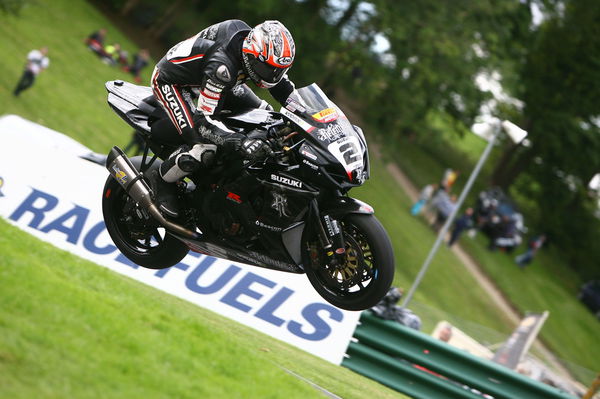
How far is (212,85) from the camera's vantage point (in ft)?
23.8

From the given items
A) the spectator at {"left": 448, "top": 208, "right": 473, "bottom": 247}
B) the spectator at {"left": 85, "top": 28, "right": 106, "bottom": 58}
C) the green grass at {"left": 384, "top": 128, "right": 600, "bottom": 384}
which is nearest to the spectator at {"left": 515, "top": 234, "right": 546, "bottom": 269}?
the green grass at {"left": 384, "top": 128, "right": 600, "bottom": 384}

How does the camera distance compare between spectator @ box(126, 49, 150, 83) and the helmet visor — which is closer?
the helmet visor

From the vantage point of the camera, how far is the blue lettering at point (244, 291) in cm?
1088

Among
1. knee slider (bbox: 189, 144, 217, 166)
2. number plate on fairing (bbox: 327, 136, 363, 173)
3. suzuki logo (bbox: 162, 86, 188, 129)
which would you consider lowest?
knee slider (bbox: 189, 144, 217, 166)

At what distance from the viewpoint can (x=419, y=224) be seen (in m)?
A: 32.5

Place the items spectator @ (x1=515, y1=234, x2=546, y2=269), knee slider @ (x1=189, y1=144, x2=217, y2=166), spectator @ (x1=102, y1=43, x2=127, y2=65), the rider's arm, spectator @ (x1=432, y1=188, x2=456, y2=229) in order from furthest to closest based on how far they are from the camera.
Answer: spectator @ (x1=515, y1=234, x2=546, y2=269), spectator @ (x1=102, y1=43, x2=127, y2=65), spectator @ (x1=432, y1=188, x2=456, y2=229), the rider's arm, knee slider @ (x1=189, y1=144, x2=217, y2=166)

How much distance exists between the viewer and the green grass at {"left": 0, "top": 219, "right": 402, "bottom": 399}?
5.13m

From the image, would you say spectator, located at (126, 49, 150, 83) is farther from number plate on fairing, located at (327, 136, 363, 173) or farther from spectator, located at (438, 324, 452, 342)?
number plate on fairing, located at (327, 136, 363, 173)

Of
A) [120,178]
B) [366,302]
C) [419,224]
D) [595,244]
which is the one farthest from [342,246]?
[595,244]

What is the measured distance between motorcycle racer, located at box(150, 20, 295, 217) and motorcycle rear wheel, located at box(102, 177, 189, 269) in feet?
1.91

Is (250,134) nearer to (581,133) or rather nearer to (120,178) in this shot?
(120,178)

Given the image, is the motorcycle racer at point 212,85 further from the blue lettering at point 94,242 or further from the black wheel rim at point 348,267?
the blue lettering at point 94,242

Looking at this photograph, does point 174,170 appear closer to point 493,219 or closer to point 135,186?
point 135,186

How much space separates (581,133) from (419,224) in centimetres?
1273
